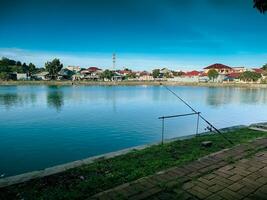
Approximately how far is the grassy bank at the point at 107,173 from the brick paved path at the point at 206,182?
0.41 metres

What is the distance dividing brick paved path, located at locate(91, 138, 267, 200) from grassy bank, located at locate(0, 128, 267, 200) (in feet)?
1.34

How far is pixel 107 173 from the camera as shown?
15.9 feet

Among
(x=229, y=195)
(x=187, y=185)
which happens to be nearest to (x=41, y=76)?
(x=187, y=185)

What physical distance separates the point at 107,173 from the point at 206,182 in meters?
2.12

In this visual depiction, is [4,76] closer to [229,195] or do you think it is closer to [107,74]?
[107,74]

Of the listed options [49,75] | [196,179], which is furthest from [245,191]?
[49,75]

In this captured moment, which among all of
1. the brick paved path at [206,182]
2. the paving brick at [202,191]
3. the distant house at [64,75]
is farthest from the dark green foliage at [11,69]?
the paving brick at [202,191]

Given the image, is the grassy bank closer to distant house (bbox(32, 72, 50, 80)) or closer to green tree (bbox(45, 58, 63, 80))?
green tree (bbox(45, 58, 63, 80))

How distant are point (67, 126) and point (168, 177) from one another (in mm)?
10686

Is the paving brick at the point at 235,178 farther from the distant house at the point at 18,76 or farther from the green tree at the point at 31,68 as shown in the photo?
the green tree at the point at 31,68

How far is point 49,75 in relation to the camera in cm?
8744

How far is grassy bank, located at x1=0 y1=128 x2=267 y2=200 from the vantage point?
3998 mm

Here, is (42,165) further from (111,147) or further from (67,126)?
(67,126)

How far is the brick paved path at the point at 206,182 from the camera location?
365cm
